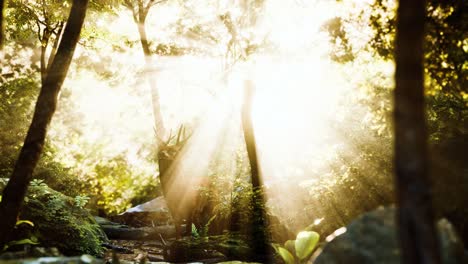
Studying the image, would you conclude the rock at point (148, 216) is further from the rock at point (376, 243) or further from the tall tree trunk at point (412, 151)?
the tall tree trunk at point (412, 151)

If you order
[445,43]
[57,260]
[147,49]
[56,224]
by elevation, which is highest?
Answer: [147,49]

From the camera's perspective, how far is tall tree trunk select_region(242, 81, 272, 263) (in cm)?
1041

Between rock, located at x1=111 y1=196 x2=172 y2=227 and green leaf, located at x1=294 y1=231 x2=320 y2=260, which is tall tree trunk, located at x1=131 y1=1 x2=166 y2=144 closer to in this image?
rock, located at x1=111 y1=196 x2=172 y2=227

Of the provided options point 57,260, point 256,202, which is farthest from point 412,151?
point 256,202

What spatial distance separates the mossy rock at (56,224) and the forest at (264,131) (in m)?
0.03

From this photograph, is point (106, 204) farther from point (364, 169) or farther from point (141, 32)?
point (364, 169)

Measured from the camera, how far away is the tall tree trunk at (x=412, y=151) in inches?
128

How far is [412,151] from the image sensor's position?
129 inches

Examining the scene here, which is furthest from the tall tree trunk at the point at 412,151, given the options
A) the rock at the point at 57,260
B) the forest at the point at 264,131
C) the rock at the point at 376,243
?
the rock at the point at 57,260

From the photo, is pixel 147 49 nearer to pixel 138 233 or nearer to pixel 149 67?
pixel 149 67

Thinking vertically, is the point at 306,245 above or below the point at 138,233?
above

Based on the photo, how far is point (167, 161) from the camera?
1386cm

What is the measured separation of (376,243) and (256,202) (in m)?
6.74

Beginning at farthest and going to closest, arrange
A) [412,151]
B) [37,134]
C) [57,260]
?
[37,134] → [57,260] → [412,151]
